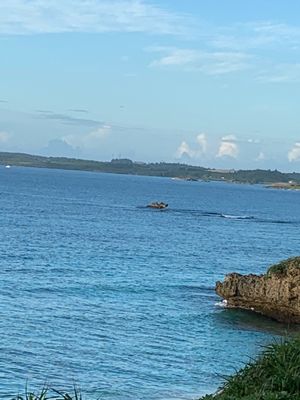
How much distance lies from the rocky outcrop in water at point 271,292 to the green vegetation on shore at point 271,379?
101 feet

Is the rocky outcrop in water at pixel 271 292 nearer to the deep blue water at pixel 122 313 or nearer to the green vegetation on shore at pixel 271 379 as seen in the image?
the deep blue water at pixel 122 313

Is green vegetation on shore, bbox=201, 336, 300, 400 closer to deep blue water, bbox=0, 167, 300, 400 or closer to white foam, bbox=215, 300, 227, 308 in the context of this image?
deep blue water, bbox=0, 167, 300, 400

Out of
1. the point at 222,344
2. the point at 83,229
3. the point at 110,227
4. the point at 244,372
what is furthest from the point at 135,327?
the point at 110,227

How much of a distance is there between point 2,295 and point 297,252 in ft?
164

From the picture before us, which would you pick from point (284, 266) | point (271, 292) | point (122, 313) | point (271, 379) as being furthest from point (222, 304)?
point (271, 379)

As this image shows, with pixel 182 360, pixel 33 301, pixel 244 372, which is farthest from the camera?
pixel 33 301

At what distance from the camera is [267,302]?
51.0 m

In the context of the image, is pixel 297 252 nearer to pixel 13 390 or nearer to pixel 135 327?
pixel 135 327

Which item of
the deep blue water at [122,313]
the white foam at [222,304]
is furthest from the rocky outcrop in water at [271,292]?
the deep blue water at [122,313]

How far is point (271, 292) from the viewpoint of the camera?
51094 mm

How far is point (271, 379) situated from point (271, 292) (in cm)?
3551

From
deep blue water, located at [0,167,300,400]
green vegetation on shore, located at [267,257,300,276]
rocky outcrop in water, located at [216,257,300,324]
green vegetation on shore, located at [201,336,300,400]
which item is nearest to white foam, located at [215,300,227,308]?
rocky outcrop in water, located at [216,257,300,324]

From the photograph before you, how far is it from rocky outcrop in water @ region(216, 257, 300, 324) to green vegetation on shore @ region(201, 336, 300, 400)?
3086 centimetres

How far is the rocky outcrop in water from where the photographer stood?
4934 cm
